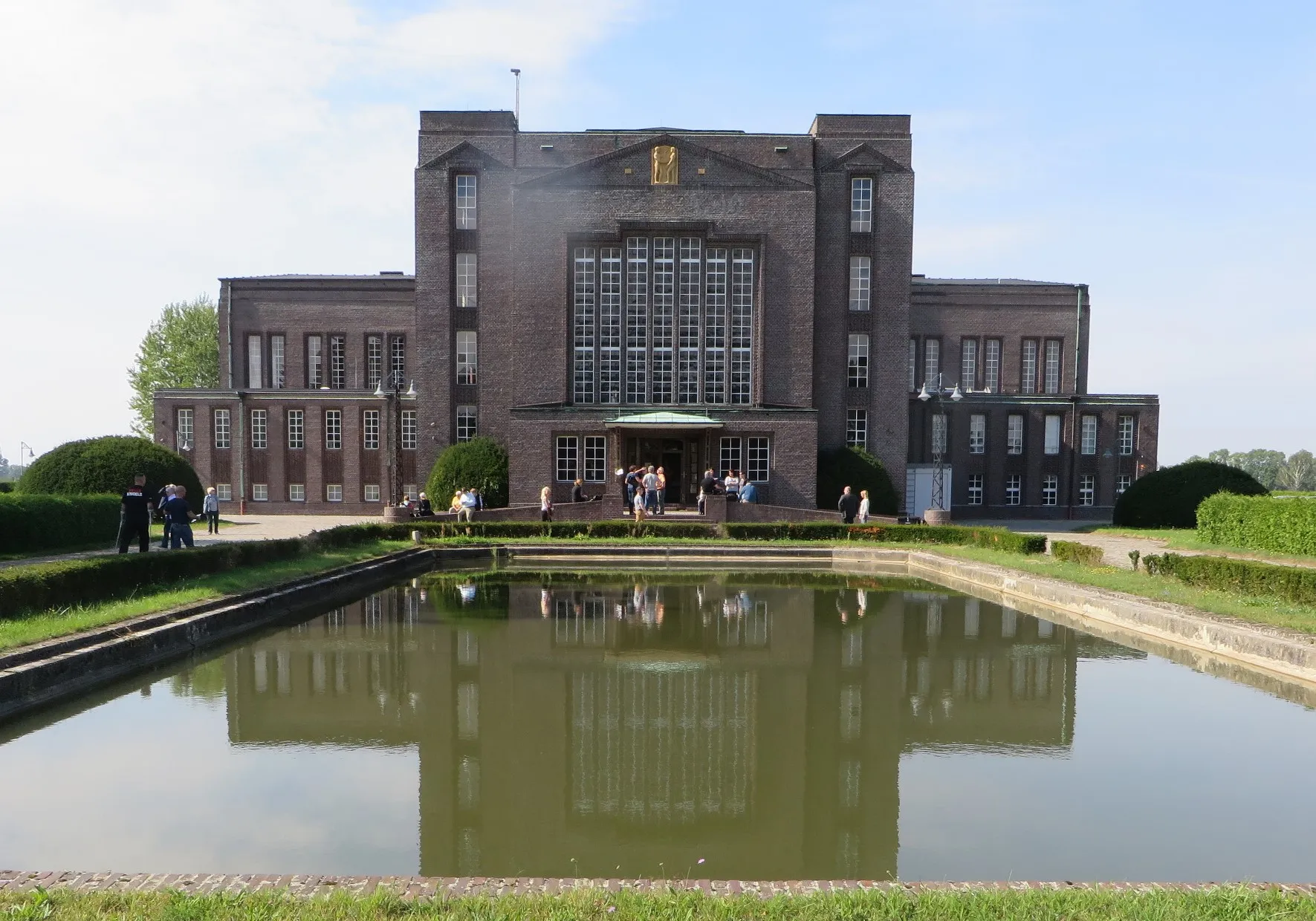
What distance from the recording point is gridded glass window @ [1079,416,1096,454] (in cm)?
4794

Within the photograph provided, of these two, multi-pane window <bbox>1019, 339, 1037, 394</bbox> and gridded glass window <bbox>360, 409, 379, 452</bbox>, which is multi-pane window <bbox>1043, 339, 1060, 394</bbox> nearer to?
multi-pane window <bbox>1019, 339, 1037, 394</bbox>

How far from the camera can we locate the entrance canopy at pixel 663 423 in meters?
36.0

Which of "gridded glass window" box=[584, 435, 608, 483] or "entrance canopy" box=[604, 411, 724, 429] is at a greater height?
"entrance canopy" box=[604, 411, 724, 429]

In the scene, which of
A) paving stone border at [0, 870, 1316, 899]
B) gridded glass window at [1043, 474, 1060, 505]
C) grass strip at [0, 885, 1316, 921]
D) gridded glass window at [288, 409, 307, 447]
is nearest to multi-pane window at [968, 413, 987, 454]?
gridded glass window at [1043, 474, 1060, 505]

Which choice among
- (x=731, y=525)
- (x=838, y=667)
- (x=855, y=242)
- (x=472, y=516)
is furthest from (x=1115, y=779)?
(x=855, y=242)

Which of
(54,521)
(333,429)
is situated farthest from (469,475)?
(54,521)

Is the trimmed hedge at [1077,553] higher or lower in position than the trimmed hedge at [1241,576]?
lower

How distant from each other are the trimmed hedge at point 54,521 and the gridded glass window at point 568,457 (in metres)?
16.7

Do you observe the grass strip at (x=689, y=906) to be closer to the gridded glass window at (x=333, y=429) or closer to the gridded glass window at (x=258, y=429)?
the gridded glass window at (x=333, y=429)

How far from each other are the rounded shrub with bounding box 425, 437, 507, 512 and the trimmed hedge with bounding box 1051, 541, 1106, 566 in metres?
22.6

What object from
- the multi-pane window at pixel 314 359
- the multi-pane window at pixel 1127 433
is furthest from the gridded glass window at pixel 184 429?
the multi-pane window at pixel 1127 433

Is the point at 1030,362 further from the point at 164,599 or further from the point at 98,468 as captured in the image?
the point at 164,599

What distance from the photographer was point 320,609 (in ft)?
53.6

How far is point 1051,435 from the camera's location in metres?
48.0
